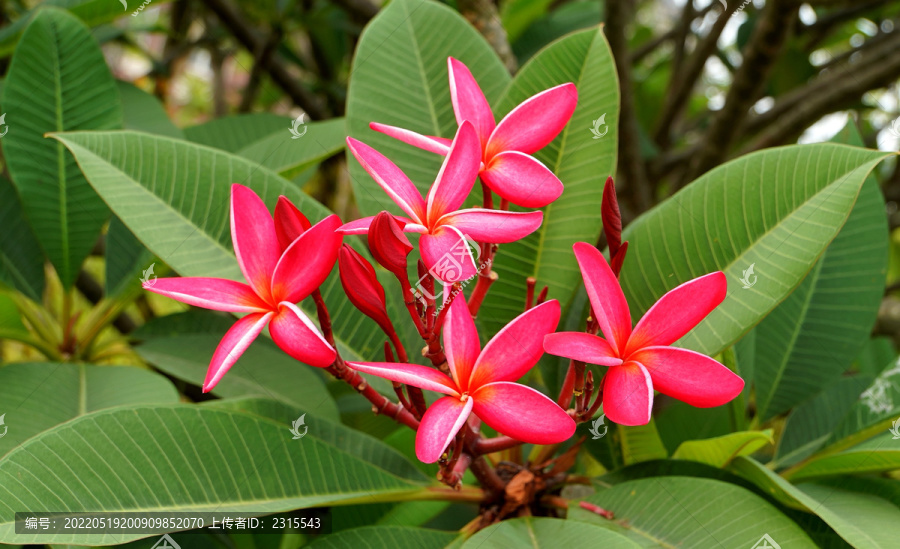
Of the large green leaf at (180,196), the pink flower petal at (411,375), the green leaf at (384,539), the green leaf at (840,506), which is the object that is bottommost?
the green leaf at (840,506)

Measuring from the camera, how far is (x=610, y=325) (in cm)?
54

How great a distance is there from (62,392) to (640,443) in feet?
2.48

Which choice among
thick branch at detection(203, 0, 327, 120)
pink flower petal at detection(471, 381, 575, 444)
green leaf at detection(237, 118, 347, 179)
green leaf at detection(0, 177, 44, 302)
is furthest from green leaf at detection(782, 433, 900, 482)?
thick branch at detection(203, 0, 327, 120)

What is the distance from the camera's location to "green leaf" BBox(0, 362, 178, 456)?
85 cm

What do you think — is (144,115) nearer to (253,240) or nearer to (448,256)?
(253,240)

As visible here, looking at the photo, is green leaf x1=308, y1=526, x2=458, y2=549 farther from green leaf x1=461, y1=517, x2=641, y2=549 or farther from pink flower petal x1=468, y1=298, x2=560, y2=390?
pink flower petal x1=468, y1=298, x2=560, y2=390

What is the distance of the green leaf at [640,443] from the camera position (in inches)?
33.6

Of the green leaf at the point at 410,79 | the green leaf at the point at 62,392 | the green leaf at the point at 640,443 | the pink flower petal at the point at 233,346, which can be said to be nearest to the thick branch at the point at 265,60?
the green leaf at the point at 410,79

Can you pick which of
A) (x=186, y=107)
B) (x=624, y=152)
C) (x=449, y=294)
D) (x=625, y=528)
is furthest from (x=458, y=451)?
(x=186, y=107)

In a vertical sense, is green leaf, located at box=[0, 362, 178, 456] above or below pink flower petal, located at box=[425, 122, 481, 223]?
above

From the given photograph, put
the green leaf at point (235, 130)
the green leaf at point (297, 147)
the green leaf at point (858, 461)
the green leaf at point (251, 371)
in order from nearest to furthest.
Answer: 1. the green leaf at point (858, 461)
2. the green leaf at point (251, 371)
3. the green leaf at point (297, 147)
4. the green leaf at point (235, 130)

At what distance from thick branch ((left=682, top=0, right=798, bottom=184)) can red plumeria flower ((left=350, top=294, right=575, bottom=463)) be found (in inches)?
43.5

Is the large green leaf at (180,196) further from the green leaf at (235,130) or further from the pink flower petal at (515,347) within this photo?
the green leaf at (235,130)

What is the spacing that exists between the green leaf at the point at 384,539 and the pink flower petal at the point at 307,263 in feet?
1.06
